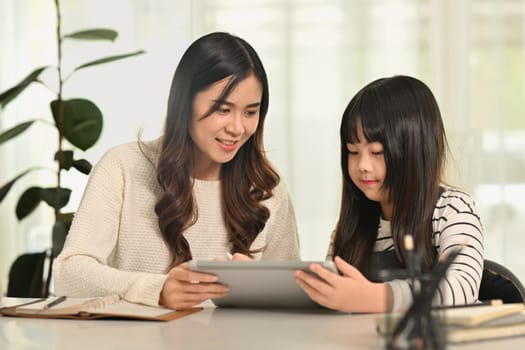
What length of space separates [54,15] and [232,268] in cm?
269

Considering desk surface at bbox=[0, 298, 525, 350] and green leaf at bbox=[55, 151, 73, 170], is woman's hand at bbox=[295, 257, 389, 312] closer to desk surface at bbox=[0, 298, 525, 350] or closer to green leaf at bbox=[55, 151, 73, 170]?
desk surface at bbox=[0, 298, 525, 350]

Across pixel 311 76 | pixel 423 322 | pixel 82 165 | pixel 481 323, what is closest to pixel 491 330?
pixel 481 323

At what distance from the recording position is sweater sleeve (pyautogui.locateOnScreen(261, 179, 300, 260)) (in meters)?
2.25

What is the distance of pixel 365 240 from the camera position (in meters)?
2.01

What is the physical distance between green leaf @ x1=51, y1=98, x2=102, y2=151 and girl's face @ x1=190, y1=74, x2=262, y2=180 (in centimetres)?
119

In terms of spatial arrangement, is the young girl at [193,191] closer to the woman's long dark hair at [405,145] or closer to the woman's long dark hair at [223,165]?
the woman's long dark hair at [223,165]

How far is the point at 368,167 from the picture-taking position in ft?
6.18

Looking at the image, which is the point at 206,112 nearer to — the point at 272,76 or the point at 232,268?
the point at 232,268

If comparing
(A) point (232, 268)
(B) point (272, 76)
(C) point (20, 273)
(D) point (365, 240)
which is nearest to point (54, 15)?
(B) point (272, 76)

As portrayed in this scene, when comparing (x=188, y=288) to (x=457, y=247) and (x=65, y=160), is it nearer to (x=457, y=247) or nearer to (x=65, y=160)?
(x=457, y=247)

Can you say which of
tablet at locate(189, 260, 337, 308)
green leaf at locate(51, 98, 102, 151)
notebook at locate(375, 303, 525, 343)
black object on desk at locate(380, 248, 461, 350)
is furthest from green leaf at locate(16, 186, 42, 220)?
black object on desk at locate(380, 248, 461, 350)

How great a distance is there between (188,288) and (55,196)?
5.58ft

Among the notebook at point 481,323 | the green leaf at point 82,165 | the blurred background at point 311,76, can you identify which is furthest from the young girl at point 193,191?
the blurred background at point 311,76

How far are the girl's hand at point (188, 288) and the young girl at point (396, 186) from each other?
396mm
